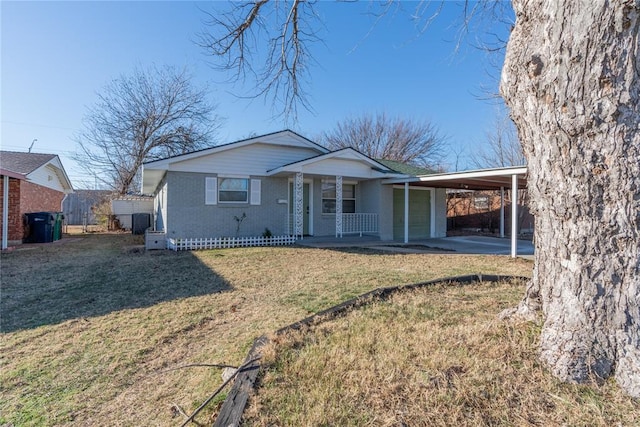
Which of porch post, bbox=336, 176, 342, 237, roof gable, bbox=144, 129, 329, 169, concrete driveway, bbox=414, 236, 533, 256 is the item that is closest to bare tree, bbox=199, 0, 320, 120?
roof gable, bbox=144, 129, 329, 169

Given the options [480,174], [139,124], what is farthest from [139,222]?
[480,174]

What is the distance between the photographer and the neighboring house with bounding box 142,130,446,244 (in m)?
10.6

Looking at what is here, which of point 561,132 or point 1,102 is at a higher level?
point 1,102

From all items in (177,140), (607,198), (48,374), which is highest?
(177,140)

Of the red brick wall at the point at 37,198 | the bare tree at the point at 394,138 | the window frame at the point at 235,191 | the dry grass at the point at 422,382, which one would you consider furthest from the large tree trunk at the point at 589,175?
the bare tree at the point at 394,138

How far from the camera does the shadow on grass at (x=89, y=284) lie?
452cm

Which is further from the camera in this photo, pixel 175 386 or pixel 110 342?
pixel 110 342

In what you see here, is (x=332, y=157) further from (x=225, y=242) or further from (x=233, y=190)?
(x=225, y=242)

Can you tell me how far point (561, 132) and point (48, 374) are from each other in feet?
15.2

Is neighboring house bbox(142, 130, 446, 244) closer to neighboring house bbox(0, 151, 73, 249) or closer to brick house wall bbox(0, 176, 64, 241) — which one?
neighboring house bbox(0, 151, 73, 249)

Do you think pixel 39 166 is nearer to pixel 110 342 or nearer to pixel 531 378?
pixel 110 342

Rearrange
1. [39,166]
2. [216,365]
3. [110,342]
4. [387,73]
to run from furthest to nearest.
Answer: [39,166]
[387,73]
[110,342]
[216,365]

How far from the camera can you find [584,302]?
7.37ft

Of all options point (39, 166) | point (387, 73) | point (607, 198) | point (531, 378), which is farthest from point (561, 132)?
point (39, 166)
